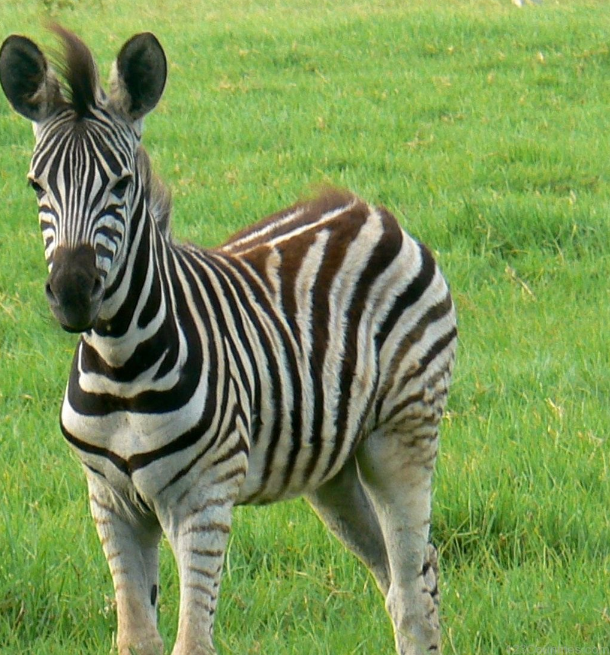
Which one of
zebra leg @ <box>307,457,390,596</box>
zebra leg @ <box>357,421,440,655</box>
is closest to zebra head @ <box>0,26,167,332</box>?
zebra leg @ <box>357,421,440,655</box>

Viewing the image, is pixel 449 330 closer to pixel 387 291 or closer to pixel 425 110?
pixel 387 291

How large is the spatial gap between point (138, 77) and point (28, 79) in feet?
1.05

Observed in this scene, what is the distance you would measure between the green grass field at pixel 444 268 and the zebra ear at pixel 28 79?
1.79 feet

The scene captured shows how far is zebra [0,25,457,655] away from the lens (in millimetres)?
3443

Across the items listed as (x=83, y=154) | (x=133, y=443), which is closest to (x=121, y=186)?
(x=83, y=154)

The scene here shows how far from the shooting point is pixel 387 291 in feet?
14.6

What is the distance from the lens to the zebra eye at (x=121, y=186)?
340 cm

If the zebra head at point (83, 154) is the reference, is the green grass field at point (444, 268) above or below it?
below

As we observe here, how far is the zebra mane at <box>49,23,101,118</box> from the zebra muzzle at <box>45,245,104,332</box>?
1.58 ft

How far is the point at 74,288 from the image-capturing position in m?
3.15

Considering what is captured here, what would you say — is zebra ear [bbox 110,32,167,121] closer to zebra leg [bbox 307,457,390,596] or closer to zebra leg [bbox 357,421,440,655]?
zebra leg [bbox 357,421,440,655]

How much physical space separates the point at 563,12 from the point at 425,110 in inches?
224

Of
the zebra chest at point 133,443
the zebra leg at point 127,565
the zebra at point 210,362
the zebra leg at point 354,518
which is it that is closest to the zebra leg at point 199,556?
the zebra at point 210,362

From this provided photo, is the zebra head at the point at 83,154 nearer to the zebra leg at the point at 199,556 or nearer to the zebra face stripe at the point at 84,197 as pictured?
the zebra face stripe at the point at 84,197
